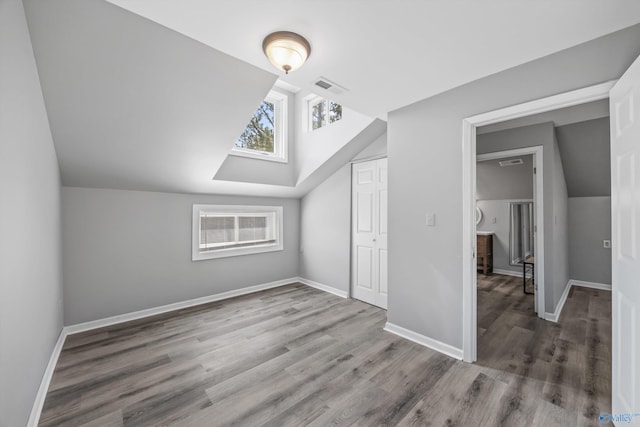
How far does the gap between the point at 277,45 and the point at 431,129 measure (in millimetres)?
1629

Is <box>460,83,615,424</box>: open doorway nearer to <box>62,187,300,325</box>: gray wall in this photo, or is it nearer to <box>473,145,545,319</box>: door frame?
<box>473,145,545,319</box>: door frame

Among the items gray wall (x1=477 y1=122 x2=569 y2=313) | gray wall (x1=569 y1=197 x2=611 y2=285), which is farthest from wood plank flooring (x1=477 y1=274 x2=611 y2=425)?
gray wall (x1=569 y1=197 x2=611 y2=285)

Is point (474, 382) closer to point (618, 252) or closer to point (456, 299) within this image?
point (456, 299)

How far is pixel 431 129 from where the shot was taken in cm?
256

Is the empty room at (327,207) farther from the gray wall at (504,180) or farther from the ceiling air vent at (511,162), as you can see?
the gray wall at (504,180)

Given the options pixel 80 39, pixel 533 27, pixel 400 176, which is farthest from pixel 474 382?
pixel 80 39

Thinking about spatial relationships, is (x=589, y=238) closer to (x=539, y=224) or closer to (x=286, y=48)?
(x=539, y=224)

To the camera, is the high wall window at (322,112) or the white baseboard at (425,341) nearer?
the white baseboard at (425,341)

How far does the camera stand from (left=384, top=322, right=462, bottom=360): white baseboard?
2396 mm

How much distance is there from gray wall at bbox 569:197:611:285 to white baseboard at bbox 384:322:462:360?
12.5 feet

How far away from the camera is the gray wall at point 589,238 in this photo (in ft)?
14.2

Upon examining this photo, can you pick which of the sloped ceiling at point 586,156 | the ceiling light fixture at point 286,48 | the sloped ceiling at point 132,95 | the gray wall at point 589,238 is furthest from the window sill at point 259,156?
the gray wall at point 589,238

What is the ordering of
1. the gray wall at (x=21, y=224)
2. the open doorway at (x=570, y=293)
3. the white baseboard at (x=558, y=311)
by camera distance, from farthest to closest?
the white baseboard at (x=558, y=311), the open doorway at (x=570, y=293), the gray wall at (x=21, y=224)

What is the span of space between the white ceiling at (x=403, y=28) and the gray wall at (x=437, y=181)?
146mm
